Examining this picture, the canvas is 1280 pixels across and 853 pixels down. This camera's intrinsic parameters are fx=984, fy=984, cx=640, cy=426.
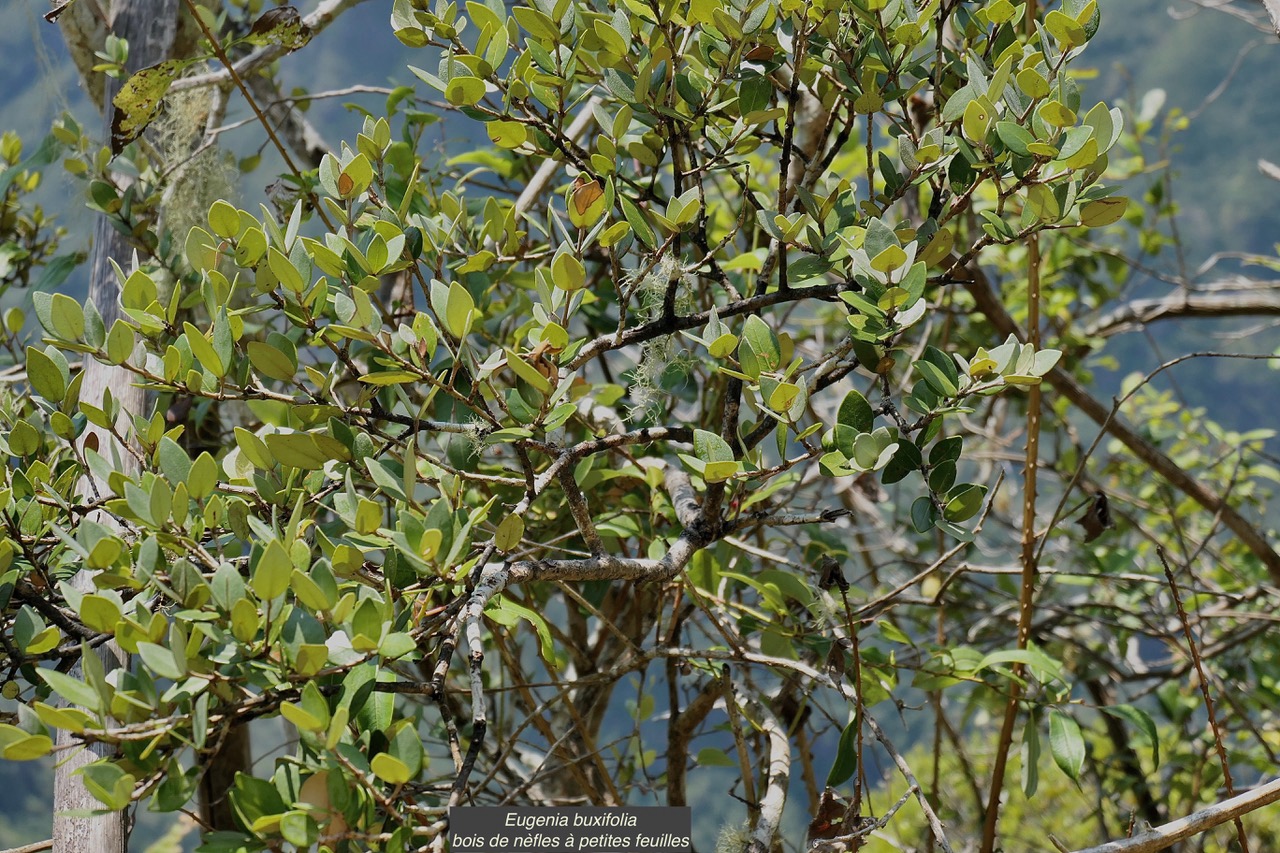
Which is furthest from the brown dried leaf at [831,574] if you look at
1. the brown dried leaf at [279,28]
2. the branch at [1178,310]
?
the branch at [1178,310]

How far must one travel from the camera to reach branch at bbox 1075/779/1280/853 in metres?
0.60

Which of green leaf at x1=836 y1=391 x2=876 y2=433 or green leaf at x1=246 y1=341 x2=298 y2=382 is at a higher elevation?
green leaf at x1=246 y1=341 x2=298 y2=382

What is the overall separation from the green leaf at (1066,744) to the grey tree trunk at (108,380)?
69 centimetres

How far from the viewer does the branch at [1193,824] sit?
0.60m

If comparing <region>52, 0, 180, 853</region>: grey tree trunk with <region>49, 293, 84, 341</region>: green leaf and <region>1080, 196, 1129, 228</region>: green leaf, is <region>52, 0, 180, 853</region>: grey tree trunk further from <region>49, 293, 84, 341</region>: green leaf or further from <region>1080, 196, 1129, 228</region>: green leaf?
<region>1080, 196, 1129, 228</region>: green leaf

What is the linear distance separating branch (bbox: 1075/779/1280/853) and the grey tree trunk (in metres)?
0.68

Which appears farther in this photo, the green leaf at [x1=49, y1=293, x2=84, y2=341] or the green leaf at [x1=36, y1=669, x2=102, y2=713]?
the green leaf at [x1=49, y1=293, x2=84, y2=341]

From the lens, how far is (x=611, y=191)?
59cm

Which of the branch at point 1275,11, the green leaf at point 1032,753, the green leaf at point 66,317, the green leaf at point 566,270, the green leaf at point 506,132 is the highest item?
the branch at point 1275,11

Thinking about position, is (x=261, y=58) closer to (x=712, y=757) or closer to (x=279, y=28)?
(x=279, y=28)

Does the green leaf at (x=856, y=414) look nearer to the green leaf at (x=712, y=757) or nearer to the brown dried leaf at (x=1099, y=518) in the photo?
the brown dried leaf at (x=1099, y=518)

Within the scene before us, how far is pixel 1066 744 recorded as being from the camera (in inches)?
29.0

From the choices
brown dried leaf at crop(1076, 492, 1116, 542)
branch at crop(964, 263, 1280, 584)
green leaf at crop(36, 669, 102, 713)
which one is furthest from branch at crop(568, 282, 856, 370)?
branch at crop(964, 263, 1280, 584)

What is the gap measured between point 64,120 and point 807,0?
0.91 meters
